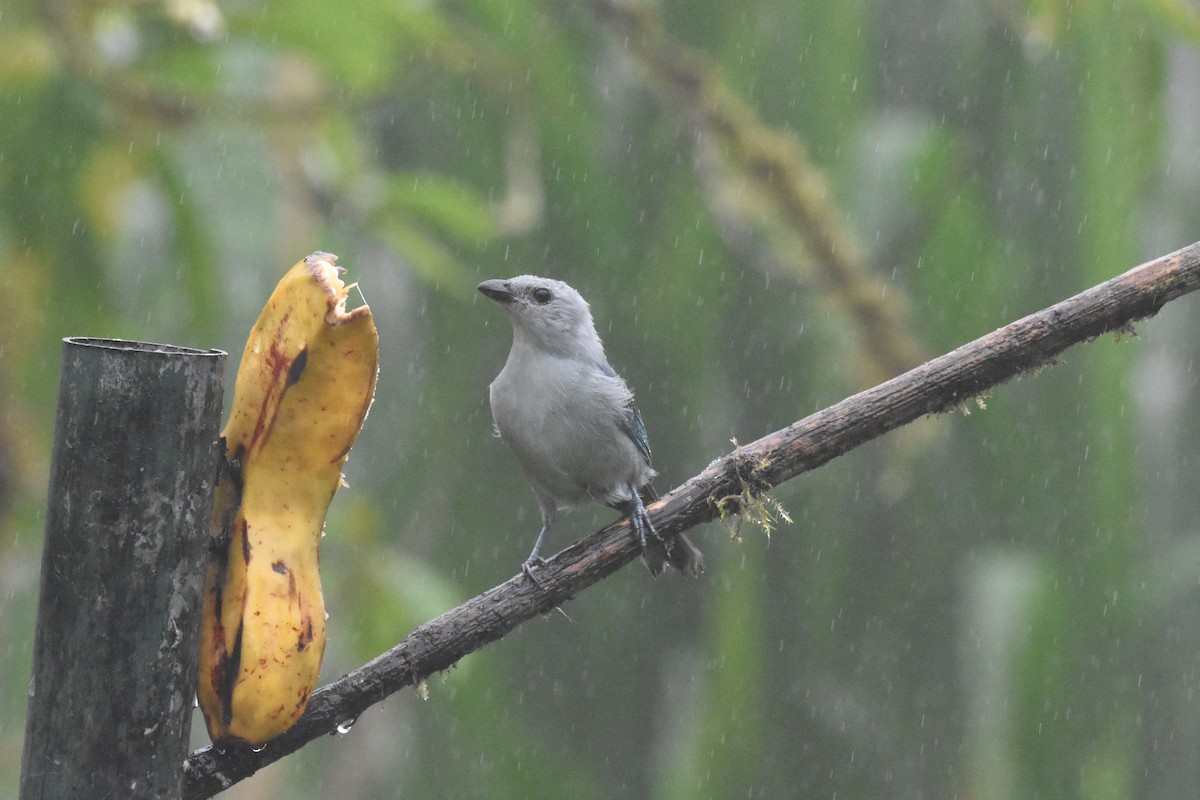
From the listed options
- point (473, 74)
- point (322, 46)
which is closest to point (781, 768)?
point (473, 74)

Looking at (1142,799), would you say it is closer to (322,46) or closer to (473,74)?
(473,74)

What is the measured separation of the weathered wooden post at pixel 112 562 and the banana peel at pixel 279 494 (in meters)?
0.17

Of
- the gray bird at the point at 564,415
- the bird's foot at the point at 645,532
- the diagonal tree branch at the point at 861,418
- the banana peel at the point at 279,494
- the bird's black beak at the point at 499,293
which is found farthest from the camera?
the bird's black beak at the point at 499,293

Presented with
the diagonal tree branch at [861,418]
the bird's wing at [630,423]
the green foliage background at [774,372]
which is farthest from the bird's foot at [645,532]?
the green foliage background at [774,372]

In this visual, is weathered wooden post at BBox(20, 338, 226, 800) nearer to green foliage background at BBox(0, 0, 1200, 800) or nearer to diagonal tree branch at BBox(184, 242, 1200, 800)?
diagonal tree branch at BBox(184, 242, 1200, 800)

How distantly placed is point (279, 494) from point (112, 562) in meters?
0.27

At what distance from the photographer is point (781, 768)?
4.45 meters

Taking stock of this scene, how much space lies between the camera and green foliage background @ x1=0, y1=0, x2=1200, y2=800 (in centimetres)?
371

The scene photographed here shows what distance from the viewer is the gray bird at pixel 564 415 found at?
2602 mm

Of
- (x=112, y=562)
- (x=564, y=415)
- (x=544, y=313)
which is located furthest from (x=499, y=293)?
(x=112, y=562)

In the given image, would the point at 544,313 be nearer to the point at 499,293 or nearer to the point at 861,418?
the point at 499,293

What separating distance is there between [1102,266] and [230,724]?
332cm

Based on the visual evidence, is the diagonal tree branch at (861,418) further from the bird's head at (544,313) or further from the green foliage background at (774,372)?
the green foliage background at (774,372)

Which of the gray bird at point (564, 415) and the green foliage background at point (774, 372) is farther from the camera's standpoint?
the green foliage background at point (774, 372)
